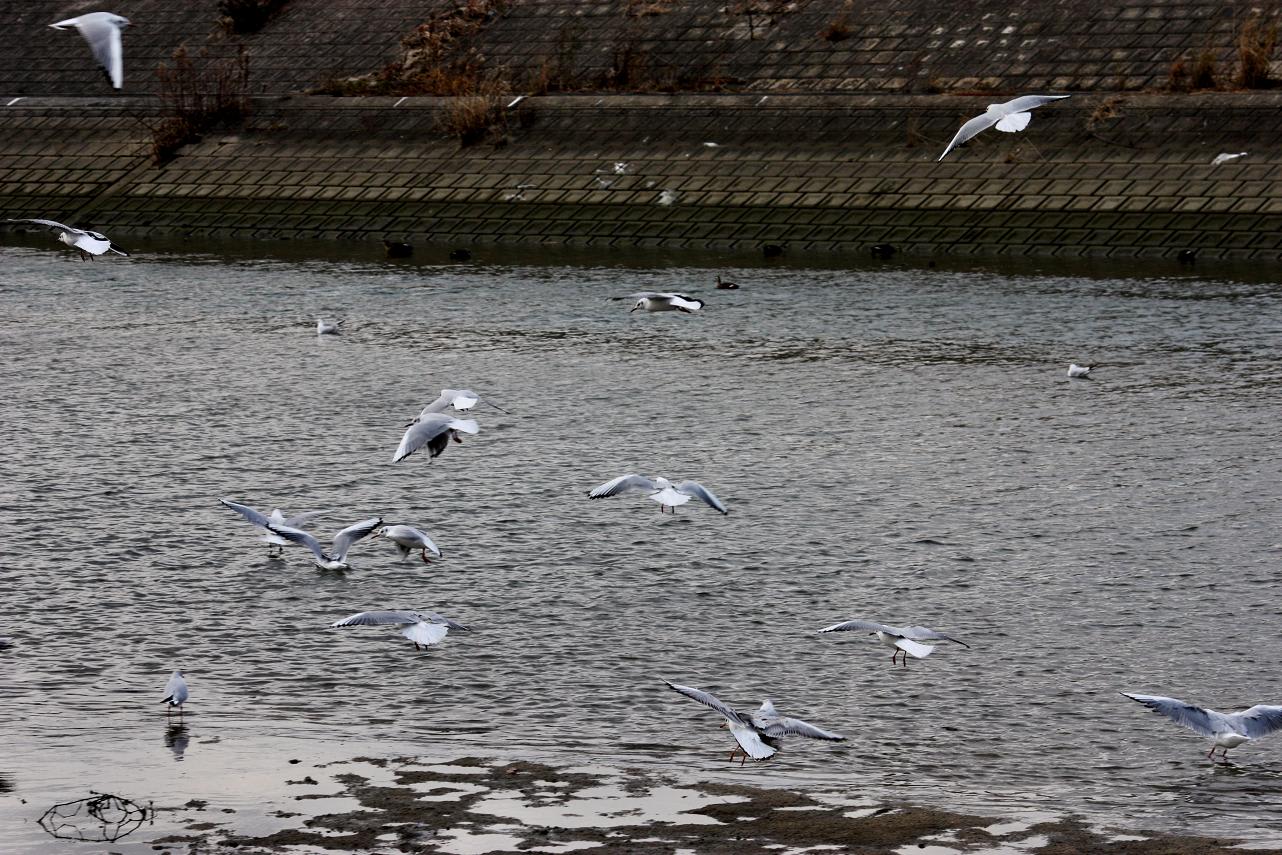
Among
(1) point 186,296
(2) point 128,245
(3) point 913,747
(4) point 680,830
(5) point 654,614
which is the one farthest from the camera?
(2) point 128,245

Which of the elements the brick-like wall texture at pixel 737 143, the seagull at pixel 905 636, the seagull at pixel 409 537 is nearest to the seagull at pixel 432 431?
the seagull at pixel 409 537

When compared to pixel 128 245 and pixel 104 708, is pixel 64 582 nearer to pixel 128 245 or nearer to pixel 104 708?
pixel 104 708

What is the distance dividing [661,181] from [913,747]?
22995 millimetres

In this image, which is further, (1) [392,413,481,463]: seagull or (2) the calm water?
(1) [392,413,481,463]: seagull

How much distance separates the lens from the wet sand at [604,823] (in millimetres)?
7504

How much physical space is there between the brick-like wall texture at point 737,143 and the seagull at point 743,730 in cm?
1977

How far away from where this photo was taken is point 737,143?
3138 centimetres

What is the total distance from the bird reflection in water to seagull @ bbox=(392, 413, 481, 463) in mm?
2845

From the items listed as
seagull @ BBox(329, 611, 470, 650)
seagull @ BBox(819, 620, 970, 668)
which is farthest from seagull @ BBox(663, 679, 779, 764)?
seagull @ BBox(329, 611, 470, 650)

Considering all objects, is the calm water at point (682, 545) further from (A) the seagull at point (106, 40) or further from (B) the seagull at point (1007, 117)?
(A) the seagull at point (106, 40)

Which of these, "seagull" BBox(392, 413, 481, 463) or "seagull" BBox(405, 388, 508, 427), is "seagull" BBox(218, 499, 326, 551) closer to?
"seagull" BBox(392, 413, 481, 463)

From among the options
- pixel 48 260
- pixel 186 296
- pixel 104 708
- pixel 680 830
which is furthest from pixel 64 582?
pixel 48 260

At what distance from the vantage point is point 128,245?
32.9m

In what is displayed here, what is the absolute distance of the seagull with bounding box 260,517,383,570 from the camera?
37.3 ft
